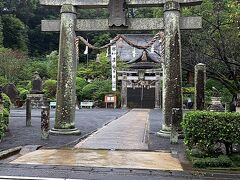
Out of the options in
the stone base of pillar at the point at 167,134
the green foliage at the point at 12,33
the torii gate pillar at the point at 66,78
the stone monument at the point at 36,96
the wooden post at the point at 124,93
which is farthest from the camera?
the green foliage at the point at 12,33

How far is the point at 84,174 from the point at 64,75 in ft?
22.4

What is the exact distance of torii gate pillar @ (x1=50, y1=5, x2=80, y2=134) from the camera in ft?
43.3

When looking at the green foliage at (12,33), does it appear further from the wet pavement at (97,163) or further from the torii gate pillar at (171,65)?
the wet pavement at (97,163)

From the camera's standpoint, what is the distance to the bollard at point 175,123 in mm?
11461

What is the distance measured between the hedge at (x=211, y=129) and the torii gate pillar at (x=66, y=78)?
18.9ft

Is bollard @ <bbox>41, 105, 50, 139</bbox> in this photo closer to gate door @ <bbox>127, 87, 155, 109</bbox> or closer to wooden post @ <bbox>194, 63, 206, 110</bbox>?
wooden post @ <bbox>194, 63, 206, 110</bbox>

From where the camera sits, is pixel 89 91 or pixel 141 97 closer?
pixel 89 91

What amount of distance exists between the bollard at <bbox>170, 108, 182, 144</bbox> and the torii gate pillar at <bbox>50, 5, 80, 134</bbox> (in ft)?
12.6

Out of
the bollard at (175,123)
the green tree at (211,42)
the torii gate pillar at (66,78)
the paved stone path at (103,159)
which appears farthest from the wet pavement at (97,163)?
the green tree at (211,42)

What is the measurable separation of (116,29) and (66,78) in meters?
2.67

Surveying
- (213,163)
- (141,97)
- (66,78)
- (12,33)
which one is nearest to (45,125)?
(66,78)

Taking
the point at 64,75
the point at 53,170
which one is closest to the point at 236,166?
the point at 53,170

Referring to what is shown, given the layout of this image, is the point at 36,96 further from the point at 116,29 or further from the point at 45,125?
the point at 45,125

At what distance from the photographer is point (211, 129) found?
8.34m
